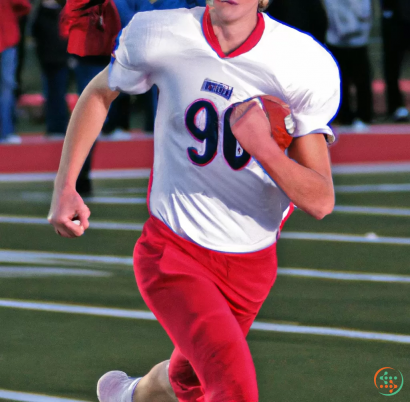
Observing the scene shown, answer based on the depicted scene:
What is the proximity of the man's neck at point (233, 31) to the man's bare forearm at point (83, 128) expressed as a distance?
1.46 feet

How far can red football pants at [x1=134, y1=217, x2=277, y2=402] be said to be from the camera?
10.2ft

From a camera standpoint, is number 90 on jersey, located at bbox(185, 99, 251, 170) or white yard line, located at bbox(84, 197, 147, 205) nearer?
number 90 on jersey, located at bbox(185, 99, 251, 170)

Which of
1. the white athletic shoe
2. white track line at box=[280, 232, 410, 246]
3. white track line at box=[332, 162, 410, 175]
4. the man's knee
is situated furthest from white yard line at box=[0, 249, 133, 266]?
white track line at box=[332, 162, 410, 175]

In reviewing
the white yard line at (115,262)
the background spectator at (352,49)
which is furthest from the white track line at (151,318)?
the background spectator at (352,49)

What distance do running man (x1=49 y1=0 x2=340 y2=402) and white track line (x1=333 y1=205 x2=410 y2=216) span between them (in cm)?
575

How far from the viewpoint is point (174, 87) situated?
3.35 m

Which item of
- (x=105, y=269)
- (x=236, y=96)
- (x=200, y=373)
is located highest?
(x=236, y=96)

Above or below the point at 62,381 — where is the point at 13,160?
below

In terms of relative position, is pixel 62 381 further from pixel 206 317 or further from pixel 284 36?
pixel 284 36

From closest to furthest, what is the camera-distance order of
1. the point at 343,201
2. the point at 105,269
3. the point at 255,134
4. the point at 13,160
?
the point at 255,134 → the point at 105,269 → the point at 343,201 → the point at 13,160

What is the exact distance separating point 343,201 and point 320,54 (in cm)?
643

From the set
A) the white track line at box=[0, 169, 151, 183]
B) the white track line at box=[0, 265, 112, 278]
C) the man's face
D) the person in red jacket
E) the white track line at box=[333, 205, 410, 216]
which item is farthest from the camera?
the person in red jacket

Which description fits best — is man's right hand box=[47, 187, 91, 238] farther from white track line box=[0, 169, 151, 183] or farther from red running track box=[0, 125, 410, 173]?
red running track box=[0, 125, 410, 173]

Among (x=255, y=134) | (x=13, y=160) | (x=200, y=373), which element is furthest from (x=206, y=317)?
(x=13, y=160)
